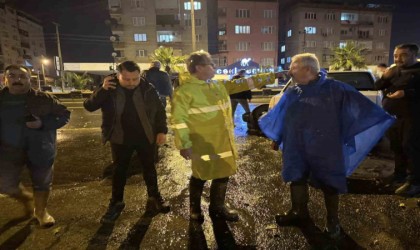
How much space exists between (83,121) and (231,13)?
4073 cm

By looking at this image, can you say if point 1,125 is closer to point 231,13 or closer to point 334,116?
point 334,116

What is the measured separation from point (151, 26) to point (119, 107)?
150ft

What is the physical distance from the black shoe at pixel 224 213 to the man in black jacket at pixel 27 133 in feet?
6.07

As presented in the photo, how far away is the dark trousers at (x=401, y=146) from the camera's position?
4.34 m

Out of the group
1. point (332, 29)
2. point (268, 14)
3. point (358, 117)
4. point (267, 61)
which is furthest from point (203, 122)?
point (332, 29)

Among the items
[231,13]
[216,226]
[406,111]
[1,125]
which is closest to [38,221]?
[1,125]

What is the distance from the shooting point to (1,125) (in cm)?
324

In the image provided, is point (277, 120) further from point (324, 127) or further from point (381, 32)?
point (381, 32)

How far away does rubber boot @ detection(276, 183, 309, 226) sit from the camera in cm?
338

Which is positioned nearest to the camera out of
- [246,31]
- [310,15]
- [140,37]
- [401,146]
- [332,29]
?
[401,146]

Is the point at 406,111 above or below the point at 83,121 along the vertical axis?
above

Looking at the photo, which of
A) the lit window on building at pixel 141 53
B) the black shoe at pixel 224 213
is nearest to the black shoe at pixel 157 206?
the black shoe at pixel 224 213

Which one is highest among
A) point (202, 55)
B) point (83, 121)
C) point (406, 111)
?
point (202, 55)

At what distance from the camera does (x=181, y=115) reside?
3133mm
